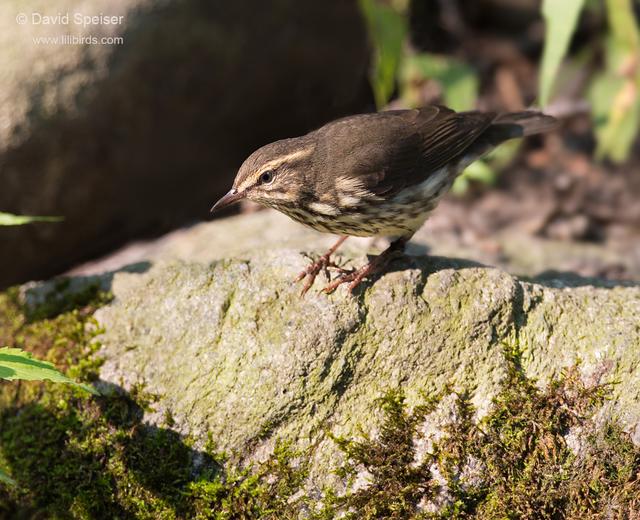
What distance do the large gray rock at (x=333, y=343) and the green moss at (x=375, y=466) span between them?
0.08 m

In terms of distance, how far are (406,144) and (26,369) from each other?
2612 millimetres

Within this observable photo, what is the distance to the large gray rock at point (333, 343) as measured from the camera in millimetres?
3582

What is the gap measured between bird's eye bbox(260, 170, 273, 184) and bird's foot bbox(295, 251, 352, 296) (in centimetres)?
54

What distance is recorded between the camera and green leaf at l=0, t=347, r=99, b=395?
2.91 metres

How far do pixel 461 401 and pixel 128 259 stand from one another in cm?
362

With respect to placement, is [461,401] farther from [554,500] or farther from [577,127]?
[577,127]

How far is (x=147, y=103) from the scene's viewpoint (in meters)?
6.41

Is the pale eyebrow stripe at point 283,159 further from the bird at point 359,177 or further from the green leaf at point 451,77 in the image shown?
the green leaf at point 451,77

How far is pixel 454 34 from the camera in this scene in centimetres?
835

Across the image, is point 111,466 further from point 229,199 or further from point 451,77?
point 451,77

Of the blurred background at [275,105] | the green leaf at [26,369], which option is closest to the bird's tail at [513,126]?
the blurred background at [275,105]

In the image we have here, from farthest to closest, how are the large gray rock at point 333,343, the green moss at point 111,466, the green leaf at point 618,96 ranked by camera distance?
1. the green leaf at point 618,96
2. the large gray rock at point 333,343
3. the green moss at point 111,466

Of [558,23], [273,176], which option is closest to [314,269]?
[273,176]

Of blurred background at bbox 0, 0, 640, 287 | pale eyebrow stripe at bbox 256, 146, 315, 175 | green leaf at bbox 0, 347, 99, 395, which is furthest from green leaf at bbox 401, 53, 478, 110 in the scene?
green leaf at bbox 0, 347, 99, 395
